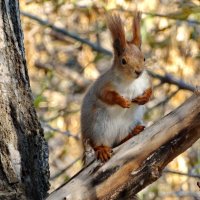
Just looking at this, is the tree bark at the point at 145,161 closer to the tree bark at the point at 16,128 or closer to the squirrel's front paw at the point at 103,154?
the squirrel's front paw at the point at 103,154

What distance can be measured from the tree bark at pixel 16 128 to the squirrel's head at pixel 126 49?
0.33 meters

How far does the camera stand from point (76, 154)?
215 inches

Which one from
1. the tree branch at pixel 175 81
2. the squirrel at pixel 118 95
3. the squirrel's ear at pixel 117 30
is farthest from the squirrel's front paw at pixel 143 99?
the tree branch at pixel 175 81

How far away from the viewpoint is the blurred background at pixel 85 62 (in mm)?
4438

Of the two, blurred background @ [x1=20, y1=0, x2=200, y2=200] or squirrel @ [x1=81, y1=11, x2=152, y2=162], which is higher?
squirrel @ [x1=81, y1=11, x2=152, y2=162]

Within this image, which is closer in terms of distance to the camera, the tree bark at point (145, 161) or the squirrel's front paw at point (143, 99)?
the tree bark at point (145, 161)

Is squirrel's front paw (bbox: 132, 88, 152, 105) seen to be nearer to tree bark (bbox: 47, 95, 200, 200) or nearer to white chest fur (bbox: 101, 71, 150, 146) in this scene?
white chest fur (bbox: 101, 71, 150, 146)

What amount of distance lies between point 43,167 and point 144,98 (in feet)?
1.33

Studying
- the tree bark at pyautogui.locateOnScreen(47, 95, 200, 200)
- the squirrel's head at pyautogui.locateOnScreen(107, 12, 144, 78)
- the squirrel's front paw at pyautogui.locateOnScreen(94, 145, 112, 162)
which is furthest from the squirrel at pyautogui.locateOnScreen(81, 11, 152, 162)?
the tree bark at pyautogui.locateOnScreen(47, 95, 200, 200)

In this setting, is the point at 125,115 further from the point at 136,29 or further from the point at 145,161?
the point at 145,161

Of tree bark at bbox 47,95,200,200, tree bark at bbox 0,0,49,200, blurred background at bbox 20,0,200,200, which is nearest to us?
tree bark at bbox 47,95,200,200

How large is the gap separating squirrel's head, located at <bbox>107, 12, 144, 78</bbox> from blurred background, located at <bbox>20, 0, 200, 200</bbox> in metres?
1.41

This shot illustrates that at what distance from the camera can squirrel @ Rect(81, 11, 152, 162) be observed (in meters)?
2.51

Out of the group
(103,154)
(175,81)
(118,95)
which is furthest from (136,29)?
(175,81)
